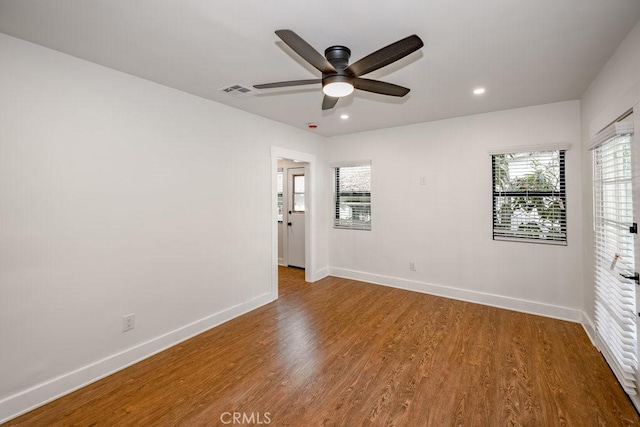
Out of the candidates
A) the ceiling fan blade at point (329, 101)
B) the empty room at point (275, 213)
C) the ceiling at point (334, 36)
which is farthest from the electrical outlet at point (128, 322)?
the ceiling fan blade at point (329, 101)

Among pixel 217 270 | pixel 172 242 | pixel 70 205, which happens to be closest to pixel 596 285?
pixel 217 270

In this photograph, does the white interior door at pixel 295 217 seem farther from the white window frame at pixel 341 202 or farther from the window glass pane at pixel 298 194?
the white window frame at pixel 341 202

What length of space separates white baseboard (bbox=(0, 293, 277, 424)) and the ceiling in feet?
8.18

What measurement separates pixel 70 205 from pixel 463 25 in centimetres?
317

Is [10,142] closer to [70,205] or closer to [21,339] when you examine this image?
[70,205]

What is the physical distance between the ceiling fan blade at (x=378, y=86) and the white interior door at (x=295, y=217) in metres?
3.70

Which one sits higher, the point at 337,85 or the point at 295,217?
the point at 337,85

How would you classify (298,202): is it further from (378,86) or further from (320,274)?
(378,86)

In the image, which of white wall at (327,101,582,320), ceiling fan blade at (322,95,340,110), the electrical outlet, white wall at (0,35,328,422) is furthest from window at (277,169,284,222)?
the electrical outlet

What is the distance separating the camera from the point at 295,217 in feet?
19.7

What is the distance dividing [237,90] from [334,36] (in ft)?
4.48

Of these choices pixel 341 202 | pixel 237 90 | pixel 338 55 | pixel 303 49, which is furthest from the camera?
pixel 341 202

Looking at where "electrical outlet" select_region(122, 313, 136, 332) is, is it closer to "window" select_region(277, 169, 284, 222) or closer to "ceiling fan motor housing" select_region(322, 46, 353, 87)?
"ceiling fan motor housing" select_region(322, 46, 353, 87)

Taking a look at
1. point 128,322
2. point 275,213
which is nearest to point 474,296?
point 275,213
